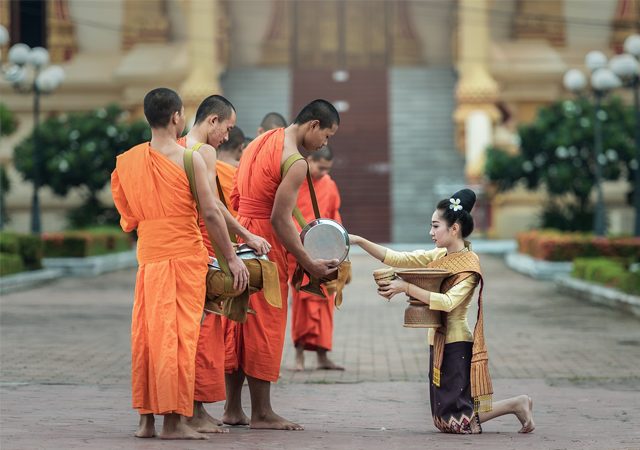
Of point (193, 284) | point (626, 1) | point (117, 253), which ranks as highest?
point (626, 1)

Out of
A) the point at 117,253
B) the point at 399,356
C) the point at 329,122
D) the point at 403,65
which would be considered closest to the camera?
the point at 329,122

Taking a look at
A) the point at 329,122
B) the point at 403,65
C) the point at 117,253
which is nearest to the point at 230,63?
the point at 403,65

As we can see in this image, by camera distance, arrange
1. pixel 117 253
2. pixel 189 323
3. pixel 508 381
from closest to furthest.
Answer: pixel 189 323
pixel 508 381
pixel 117 253

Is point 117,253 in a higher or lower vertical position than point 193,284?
lower

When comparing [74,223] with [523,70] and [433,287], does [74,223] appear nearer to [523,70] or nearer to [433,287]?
[523,70]

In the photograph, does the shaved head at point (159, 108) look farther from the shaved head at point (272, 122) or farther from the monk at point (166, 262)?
the shaved head at point (272, 122)

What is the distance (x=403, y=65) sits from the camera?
125ft

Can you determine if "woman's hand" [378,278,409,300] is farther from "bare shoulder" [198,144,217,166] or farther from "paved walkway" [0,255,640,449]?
"bare shoulder" [198,144,217,166]

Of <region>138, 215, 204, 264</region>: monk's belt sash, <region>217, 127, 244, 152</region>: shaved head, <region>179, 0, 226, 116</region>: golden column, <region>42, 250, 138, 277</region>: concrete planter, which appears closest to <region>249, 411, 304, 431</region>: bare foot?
<region>138, 215, 204, 264</region>: monk's belt sash

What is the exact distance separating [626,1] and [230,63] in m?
10.2

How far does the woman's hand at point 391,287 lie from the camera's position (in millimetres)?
7770

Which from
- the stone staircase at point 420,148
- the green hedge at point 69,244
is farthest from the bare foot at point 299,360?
the stone staircase at point 420,148

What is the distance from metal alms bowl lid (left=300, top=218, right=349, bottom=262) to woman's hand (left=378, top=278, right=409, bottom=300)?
49cm

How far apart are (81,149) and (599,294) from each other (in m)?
13.6
